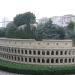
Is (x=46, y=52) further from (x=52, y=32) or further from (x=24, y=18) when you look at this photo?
(x=24, y=18)

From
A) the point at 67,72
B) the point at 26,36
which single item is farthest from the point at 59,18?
the point at 67,72

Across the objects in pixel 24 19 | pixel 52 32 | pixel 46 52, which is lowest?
pixel 46 52

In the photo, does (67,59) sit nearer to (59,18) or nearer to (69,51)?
(69,51)

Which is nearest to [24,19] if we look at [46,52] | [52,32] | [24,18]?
[24,18]

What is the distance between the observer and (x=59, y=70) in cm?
3700

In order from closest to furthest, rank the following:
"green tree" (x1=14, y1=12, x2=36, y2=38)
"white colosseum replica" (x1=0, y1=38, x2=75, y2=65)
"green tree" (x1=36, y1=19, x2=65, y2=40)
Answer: "white colosseum replica" (x1=0, y1=38, x2=75, y2=65) < "green tree" (x1=36, y1=19, x2=65, y2=40) < "green tree" (x1=14, y1=12, x2=36, y2=38)

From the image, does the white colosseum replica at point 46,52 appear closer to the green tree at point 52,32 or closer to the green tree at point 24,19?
the green tree at point 52,32

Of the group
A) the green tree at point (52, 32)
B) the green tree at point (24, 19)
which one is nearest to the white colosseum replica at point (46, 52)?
the green tree at point (52, 32)

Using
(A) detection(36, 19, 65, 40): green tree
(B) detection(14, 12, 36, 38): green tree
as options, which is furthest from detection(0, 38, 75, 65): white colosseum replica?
(B) detection(14, 12, 36, 38): green tree

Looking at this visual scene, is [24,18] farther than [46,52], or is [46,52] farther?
[24,18]

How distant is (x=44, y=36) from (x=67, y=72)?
24.7 m

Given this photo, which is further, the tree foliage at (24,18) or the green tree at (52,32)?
the tree foliage at (24,18)

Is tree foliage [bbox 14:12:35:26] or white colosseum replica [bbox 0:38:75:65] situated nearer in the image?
white colosseum replica [bbox 0:38:75:65]

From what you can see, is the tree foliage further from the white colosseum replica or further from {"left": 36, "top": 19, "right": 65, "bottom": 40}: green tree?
the white colosseum replica
